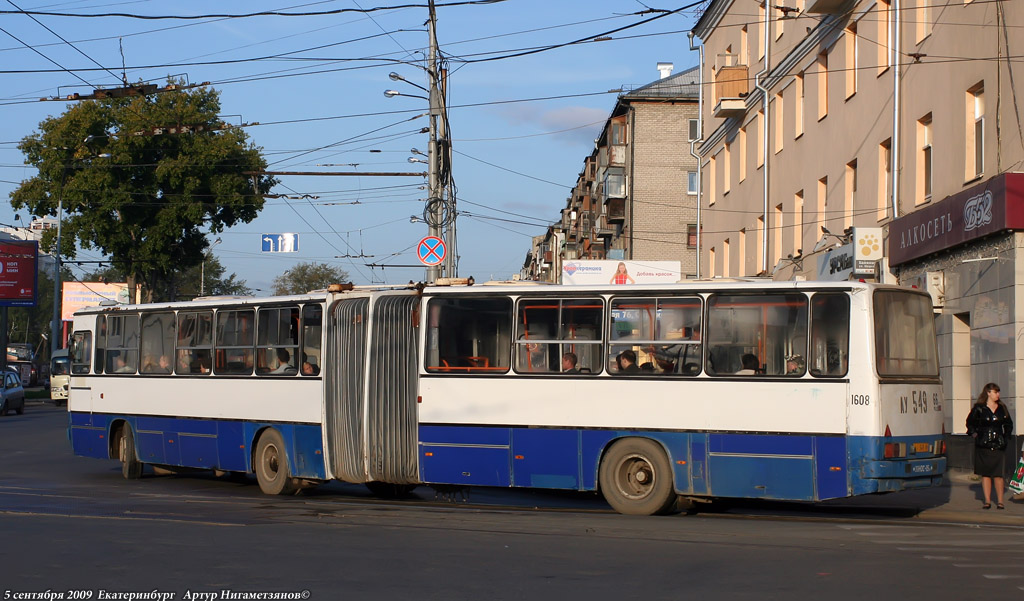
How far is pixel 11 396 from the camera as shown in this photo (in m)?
42.6

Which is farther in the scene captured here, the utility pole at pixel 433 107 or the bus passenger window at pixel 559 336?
A: the utility pole at pixel 433 107

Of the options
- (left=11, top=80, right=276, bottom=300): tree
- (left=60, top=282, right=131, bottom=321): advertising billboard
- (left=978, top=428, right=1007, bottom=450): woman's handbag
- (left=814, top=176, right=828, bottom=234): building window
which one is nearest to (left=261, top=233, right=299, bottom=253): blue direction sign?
(left=11, top=80, right=276, bottom=300): tree

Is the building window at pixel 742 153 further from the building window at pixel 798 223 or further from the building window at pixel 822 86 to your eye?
the building window at pixel 822 86

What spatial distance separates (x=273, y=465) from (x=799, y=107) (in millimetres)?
18587

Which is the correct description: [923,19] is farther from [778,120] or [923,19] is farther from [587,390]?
[587,390]

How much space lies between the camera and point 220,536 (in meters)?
11.0

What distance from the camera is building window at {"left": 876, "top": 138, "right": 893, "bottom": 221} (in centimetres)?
2336

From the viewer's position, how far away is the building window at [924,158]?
21.3 m

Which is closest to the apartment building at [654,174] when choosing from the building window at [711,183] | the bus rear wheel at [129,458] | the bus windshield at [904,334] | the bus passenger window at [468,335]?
the building window at [711,183]

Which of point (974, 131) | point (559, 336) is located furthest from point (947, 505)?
point (974, 131)

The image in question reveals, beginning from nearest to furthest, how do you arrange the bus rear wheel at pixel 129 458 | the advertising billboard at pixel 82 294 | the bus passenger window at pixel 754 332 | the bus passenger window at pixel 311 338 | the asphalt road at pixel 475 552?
the asphalt road at pixel 475 552
the bus passenger window at pixel 754 332
the bus passenger window at pixel 311 338
the bus rear wheel at pixel 129 458
the advertising billboard at pixel 82 294

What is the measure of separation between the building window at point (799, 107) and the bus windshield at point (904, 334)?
55.1 feet

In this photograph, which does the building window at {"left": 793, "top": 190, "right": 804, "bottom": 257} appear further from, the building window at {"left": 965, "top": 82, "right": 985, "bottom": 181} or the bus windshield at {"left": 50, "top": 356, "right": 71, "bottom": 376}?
the bus windshield at {"left": 50, "top": 356, "right": 71, "bottom": 376}

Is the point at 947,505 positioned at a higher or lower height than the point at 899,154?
lower
